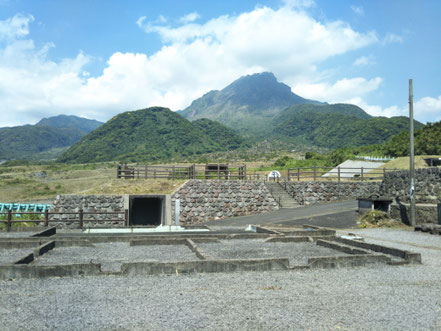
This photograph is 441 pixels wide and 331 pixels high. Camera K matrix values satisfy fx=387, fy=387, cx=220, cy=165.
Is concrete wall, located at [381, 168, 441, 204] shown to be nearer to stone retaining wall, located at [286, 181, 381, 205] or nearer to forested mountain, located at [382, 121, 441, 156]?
stone retaining wall, located at [286, 181, 381, 205]

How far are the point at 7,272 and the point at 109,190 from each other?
17.4 meters

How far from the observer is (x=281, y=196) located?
2770cm

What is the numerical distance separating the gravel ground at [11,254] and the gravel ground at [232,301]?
9.49 ft

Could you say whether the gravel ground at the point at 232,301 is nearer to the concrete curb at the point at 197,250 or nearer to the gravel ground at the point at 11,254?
the concrete curb at the point at 197,250

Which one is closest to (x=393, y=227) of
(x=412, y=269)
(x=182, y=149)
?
(x=412, y=269)

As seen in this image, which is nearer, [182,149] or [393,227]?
[393,227]

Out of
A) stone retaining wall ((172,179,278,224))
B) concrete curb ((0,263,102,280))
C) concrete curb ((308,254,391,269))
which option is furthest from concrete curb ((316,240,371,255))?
stone retaining wall ((172,179,278,224))

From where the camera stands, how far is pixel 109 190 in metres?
24.7

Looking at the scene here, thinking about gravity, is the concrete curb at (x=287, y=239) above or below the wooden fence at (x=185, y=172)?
below

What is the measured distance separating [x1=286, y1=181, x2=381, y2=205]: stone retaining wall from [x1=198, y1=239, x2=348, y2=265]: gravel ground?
46.7ft

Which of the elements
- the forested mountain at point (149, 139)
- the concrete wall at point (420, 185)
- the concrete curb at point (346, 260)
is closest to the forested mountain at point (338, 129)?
the forested mountain at point (149, 139)

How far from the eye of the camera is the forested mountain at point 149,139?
11348 cm

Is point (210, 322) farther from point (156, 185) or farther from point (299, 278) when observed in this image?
point (156, 185)

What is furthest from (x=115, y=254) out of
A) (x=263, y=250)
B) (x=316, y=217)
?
(x=316, y=217)
